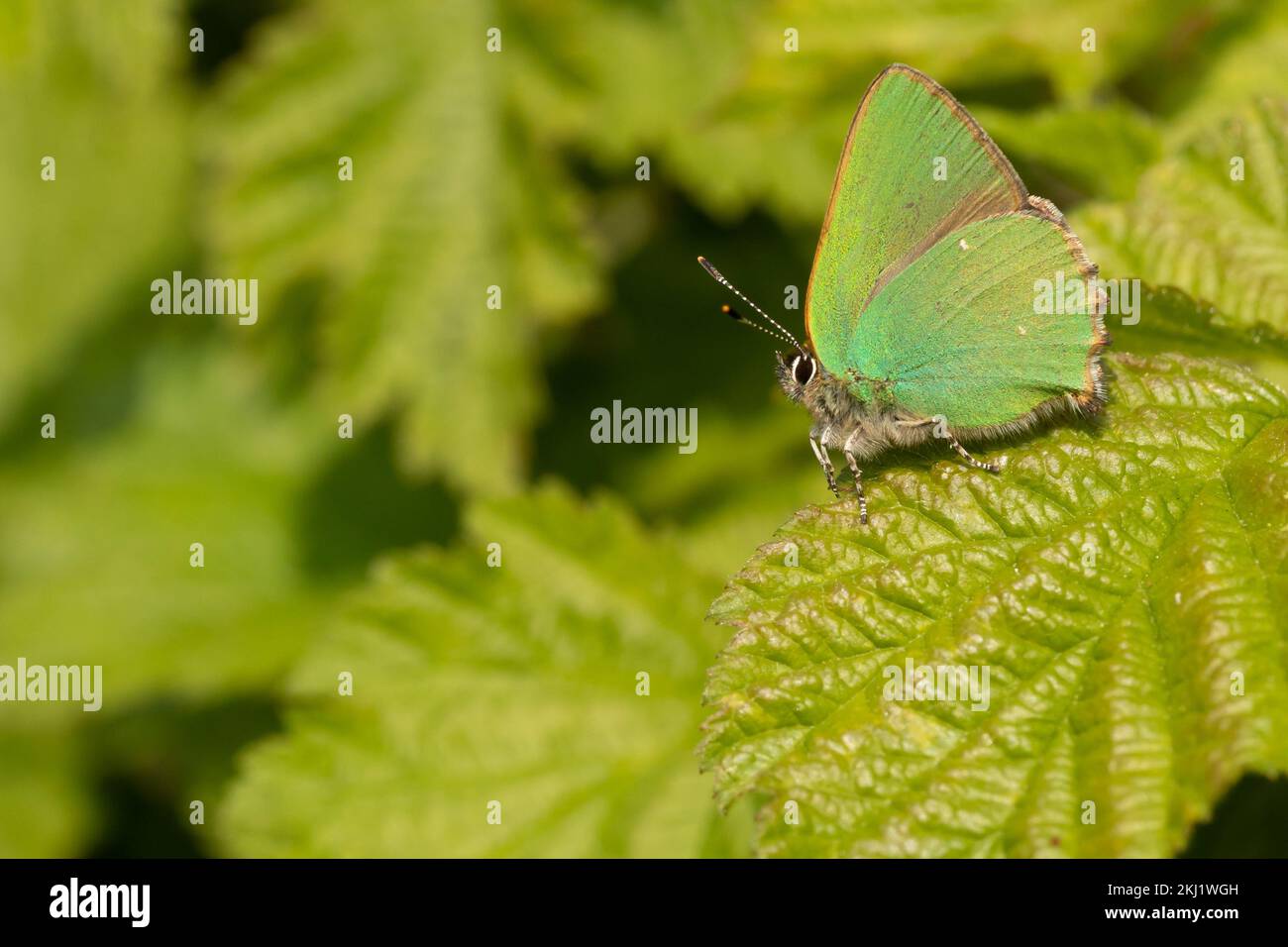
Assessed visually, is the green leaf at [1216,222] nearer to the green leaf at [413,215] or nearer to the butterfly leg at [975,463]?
the butterfly leg at [975,463]

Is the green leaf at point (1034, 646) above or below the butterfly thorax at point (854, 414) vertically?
below

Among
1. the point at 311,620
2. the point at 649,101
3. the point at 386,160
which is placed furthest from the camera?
the point at 311,620

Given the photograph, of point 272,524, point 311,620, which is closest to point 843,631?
point 311,620

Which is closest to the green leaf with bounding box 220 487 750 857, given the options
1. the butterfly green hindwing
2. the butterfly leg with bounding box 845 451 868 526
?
the butterfly leg with bounding box 845 451 868 526

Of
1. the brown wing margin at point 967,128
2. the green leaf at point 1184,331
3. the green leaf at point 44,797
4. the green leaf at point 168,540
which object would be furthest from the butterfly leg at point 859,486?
the green leaf at point 44,797

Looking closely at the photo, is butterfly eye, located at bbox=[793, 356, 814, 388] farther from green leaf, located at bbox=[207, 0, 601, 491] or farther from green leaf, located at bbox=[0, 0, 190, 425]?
green leaf, located at bbox=[0, 0, 190, 425]

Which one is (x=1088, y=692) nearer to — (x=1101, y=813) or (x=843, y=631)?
(x=1101, y=813)
